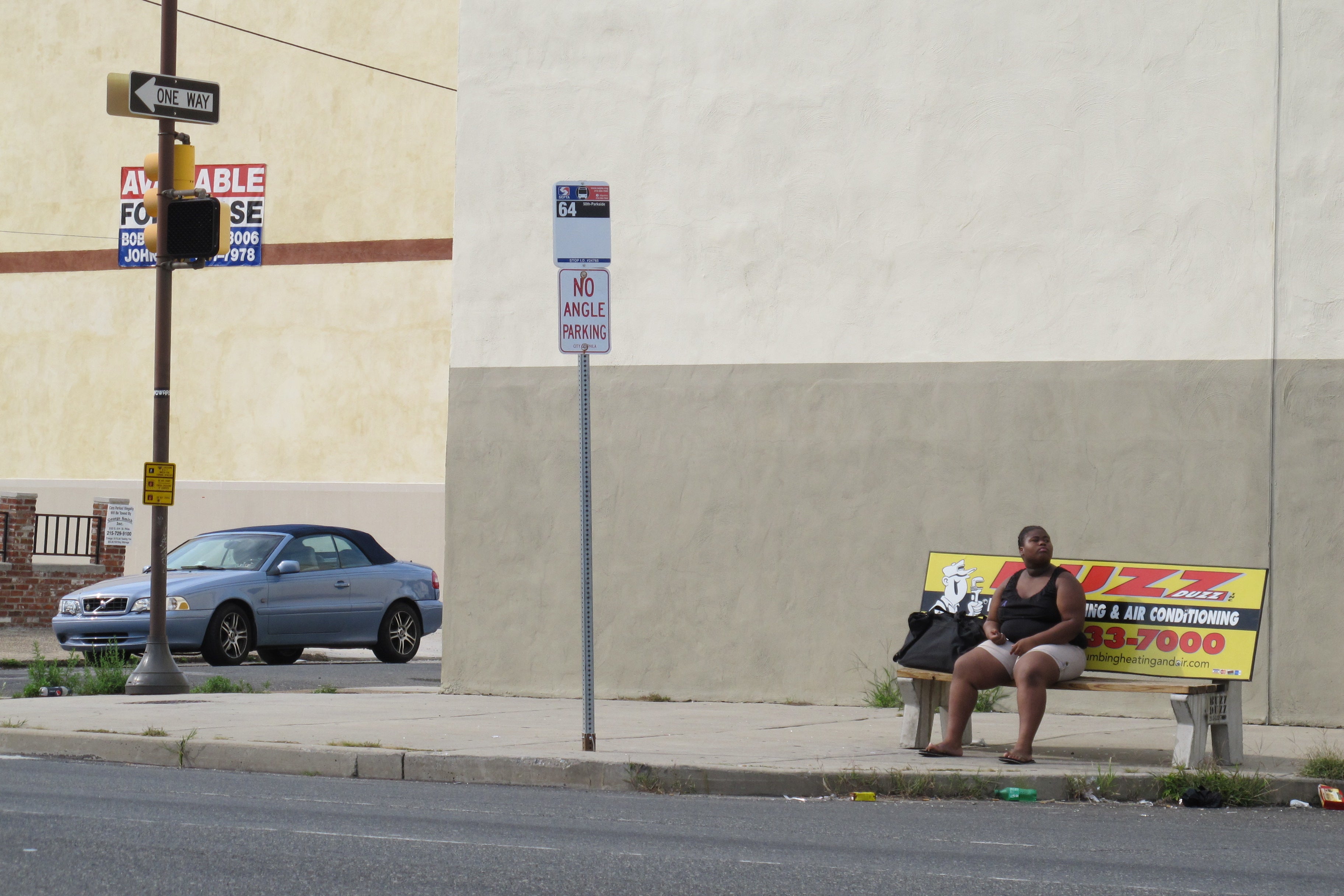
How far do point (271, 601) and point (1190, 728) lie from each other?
37.6 feet

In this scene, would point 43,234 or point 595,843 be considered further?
point 43,234

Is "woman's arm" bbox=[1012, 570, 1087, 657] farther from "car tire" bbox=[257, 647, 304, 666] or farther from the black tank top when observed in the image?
"car tire" bbox=[257, 647, 304, 666]

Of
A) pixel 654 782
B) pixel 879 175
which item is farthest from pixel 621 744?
pixel 879 175

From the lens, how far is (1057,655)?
383 inches

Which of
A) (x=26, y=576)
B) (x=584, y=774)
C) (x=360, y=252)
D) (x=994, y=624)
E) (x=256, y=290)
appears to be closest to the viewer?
(x=584, y=774)

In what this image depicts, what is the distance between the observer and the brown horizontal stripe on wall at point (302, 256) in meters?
26.9

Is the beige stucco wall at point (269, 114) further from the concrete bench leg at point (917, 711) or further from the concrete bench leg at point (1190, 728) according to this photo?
the concrete bench leg at point (1190, 728)

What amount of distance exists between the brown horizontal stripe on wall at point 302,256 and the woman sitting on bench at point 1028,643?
674 inches

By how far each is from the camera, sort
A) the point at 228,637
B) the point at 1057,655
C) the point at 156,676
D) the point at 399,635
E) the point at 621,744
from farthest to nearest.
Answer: the point at 399,635 < the point at 228,637 < the point at 156,676 < the point at 621,744 < the point at 1057,655

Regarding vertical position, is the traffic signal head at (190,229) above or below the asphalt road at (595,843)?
above

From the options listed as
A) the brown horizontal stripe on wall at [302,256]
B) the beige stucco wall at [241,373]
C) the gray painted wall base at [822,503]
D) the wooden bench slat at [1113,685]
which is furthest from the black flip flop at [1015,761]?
the brown horizontal stripe on wall at [302,256]

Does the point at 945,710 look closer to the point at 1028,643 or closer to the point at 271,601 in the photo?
the point at 1028,643

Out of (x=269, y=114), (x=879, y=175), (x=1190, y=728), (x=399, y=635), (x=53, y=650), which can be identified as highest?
(x=269, y=114)

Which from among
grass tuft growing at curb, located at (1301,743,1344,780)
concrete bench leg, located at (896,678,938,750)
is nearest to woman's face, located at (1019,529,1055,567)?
concrete bench leg, located at (896,678,938,750)
